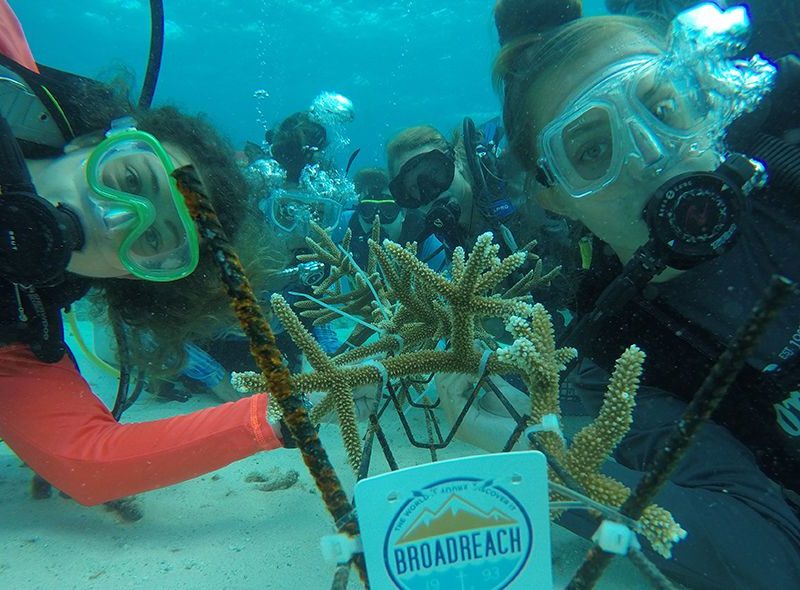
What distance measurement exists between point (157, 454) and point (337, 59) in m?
50.7

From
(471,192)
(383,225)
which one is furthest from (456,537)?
(383,225)

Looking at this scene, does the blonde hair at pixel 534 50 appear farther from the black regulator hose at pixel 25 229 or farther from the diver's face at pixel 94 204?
the black regulator hose at pixel 25 229

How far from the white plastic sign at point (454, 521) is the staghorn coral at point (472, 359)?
274mm

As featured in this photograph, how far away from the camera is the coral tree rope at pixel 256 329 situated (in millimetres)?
590

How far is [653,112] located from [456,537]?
7.05 ft

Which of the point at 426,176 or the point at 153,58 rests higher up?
the point at 153,58

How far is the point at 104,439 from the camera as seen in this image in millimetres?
2463

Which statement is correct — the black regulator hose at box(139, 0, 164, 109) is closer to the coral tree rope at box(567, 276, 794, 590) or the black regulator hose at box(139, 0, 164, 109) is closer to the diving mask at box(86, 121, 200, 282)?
the diving mask at box(86, 121, 200, 282)

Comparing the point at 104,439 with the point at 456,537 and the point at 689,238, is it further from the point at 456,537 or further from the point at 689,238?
the point at 689,238

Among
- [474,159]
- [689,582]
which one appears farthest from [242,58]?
[689,582]

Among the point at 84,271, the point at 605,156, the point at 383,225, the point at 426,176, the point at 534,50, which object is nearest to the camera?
the point at 605,156

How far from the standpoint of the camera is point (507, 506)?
2.84ft

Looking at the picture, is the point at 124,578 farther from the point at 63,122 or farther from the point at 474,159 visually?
the point at 474,159

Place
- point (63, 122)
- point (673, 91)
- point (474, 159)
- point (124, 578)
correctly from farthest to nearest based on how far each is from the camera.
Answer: point (474, 159) → point (63, 122) → point (673, 91) → point (124, 578)
